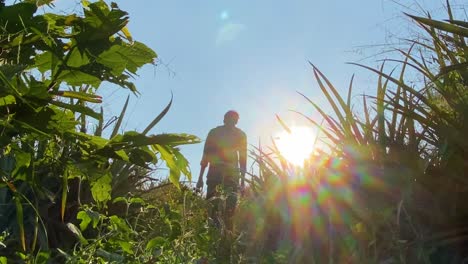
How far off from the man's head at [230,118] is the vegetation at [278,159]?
15.1 feet

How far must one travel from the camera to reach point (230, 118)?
6.68m

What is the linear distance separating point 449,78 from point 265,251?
2.41 feet

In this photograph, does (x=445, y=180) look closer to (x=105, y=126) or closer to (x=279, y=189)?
(x=279, y=189)

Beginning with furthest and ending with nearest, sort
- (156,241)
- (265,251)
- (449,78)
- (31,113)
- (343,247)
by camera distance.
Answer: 1. (156,241)
2. (449,78)
3. (265,251)
4. (343,247)
5. (31,113)

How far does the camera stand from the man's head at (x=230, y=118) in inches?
264

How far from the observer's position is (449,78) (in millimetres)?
1645

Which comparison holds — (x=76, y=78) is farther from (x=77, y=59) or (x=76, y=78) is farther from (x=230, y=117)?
(x=230, y=117)

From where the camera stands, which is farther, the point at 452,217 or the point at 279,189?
the point at 279,189

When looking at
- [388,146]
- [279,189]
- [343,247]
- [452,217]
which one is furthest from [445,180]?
[279,189]

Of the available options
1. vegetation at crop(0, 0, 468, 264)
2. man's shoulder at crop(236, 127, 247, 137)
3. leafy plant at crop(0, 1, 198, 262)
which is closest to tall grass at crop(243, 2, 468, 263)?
vegetation at crop(0, 0, 468, 264)

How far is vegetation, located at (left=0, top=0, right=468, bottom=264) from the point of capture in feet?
3.08

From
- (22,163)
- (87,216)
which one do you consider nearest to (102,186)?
(22,163)

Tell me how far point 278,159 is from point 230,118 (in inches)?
193

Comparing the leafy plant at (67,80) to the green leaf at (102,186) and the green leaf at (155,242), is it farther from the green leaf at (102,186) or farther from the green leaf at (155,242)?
the green leaf at (155,242)
